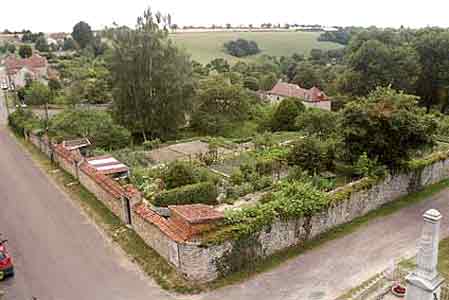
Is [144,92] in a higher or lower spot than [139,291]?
higher

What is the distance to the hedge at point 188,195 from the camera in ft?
49.4

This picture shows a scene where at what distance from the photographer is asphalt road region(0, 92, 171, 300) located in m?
11.3

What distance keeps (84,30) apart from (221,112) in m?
63.7

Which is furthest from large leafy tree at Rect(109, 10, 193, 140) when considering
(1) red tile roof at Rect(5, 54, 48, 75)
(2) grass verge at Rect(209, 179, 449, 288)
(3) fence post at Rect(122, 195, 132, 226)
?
(1) red tile roof at Rect(5, 54, 48, 75)

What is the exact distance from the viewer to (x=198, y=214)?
11.5m

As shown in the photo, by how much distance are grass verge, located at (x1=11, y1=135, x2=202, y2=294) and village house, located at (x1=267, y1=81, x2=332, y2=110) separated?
29.7 meters

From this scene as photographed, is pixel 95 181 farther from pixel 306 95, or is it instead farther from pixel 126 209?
pixel 306 95

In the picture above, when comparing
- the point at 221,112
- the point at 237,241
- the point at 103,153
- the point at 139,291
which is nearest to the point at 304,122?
the point at 221,112

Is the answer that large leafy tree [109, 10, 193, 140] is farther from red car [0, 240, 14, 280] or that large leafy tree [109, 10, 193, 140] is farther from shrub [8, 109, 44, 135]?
red car [0, 240, 14, 280]

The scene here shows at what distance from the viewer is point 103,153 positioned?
2209cm

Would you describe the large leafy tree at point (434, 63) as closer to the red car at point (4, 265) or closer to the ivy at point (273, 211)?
the ivy at point (273, 211)

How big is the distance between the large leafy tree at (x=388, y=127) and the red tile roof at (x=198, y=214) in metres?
7.88

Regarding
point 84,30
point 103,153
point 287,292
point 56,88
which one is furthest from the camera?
point 84,30

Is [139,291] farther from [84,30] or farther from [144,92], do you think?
[84,30]
